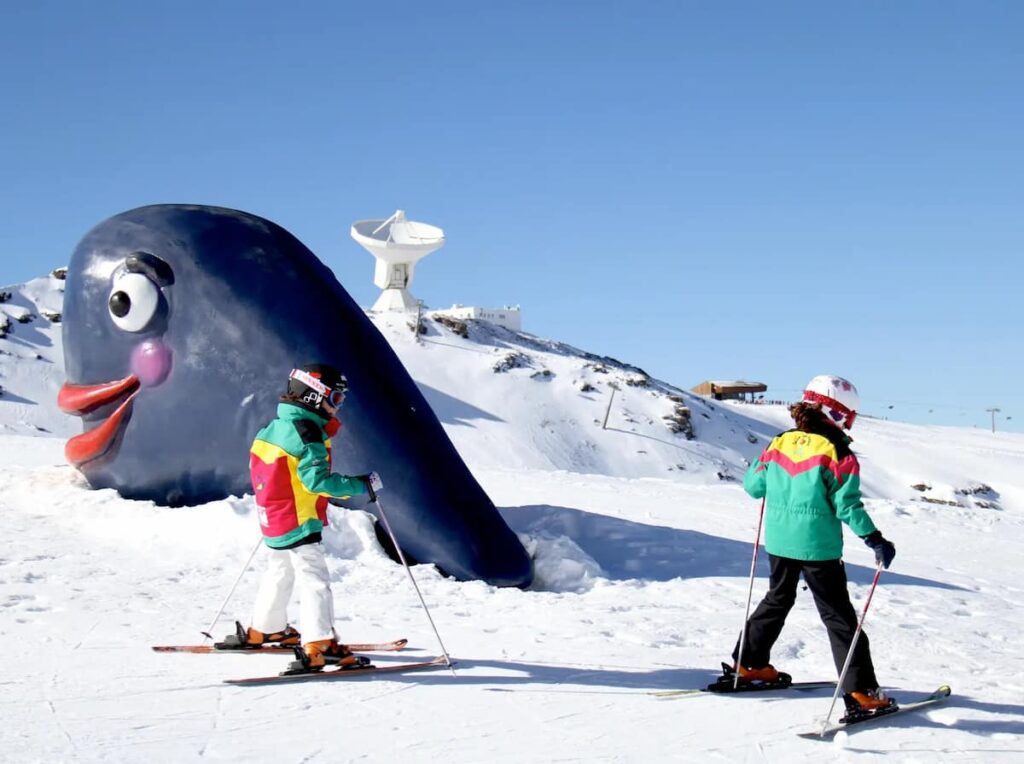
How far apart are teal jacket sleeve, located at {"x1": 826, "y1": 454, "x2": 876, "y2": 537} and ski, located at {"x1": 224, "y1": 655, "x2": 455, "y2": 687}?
247cm

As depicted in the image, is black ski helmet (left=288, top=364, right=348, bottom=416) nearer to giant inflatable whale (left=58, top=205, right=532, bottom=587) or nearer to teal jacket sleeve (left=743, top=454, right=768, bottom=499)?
teal jacket sleeve (left=743, top=454, right=768, bottom=499)

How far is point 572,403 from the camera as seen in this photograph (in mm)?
55031

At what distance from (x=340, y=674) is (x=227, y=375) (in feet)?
15.1

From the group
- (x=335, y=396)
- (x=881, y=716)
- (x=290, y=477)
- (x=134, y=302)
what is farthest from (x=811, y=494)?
(x=134, y=302)

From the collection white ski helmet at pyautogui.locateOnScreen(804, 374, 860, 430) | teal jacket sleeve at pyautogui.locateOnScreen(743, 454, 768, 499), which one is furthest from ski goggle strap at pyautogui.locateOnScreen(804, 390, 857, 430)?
teal jacket sleeve at pyautogui.locateOnScreen(743, 454, 768, 499)

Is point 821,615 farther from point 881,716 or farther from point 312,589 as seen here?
point 312,589

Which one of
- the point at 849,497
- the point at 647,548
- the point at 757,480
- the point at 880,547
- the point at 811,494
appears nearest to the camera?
the point at 880,547

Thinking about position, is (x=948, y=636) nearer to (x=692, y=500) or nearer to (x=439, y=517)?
(x=439, y=517)

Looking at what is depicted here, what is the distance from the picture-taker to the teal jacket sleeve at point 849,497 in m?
5.47

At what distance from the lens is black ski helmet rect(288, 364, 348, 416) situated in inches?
242

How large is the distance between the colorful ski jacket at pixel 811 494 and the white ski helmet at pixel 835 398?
0.13 m

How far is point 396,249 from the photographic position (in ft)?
222

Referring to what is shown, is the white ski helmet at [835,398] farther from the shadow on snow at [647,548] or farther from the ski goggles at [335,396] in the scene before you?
the shadow on snow at [647,548]

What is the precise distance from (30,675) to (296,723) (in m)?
1.78
